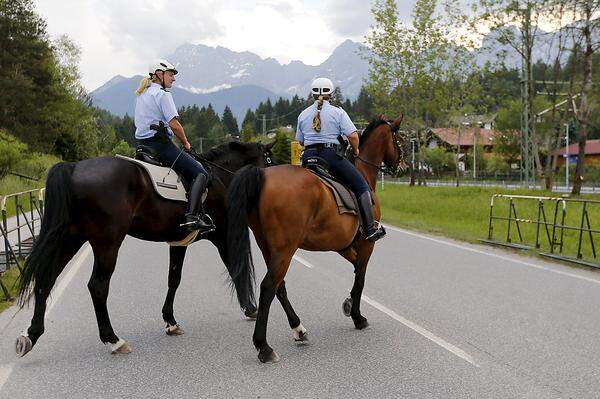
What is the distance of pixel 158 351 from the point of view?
5.41 m

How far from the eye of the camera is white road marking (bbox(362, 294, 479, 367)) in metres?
5.11

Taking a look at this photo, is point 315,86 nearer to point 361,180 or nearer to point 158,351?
point 361,180

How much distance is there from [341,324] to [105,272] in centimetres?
268

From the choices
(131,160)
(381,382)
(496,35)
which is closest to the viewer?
(381,382)

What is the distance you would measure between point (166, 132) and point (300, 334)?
8.55 ft

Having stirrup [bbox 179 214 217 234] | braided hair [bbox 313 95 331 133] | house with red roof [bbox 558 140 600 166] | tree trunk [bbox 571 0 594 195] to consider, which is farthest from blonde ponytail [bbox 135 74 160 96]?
house with red roof [bbox 558 140 600 166]

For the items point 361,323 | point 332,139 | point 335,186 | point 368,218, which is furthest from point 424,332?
point 332,139

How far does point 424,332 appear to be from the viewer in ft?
19.4

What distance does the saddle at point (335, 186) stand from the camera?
5875 mm

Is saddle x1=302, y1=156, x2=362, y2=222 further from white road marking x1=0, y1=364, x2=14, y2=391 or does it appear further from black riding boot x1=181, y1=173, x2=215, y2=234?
white road marking x1=0, y1=364, x2=14, y2=391

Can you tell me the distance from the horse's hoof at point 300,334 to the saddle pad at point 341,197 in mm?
1267

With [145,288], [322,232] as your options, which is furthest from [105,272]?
[145,288]

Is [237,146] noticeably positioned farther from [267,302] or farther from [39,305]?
[39,305]

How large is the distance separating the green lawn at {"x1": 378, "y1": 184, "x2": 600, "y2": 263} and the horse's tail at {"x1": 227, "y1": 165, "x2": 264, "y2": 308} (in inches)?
342
